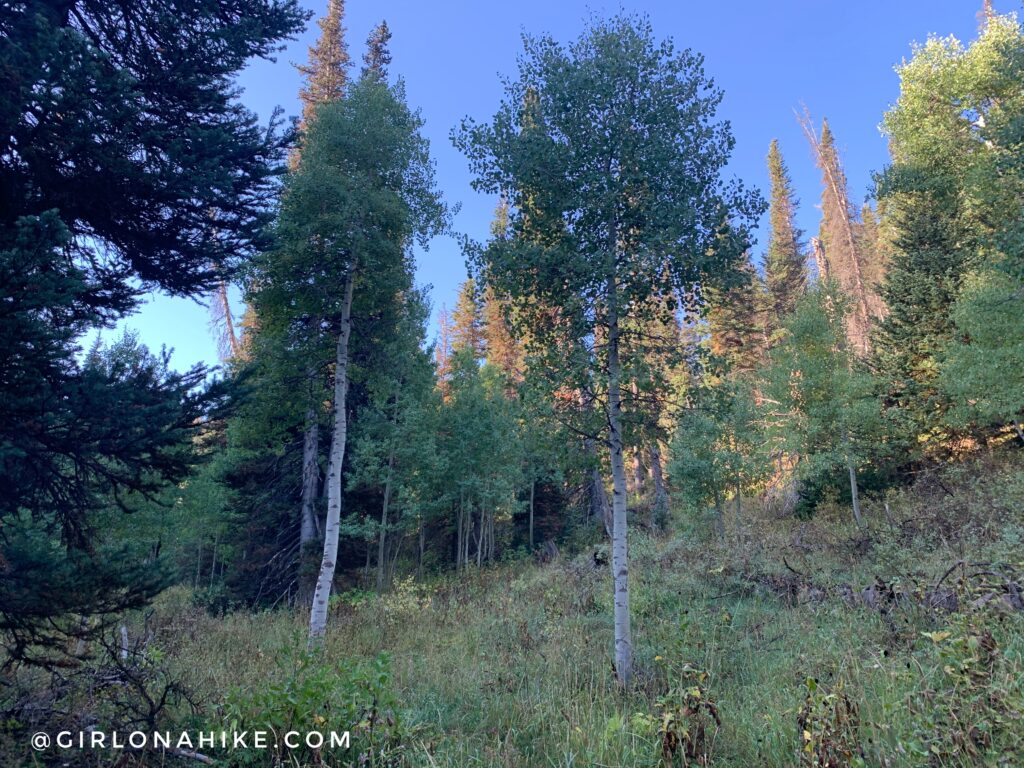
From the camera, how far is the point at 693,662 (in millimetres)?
6094

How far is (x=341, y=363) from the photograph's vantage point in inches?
401

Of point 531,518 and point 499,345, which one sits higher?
point 499,345

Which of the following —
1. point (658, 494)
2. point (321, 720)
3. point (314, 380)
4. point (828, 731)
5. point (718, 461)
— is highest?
point (314, 380)

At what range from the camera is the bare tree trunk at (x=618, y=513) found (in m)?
5.98

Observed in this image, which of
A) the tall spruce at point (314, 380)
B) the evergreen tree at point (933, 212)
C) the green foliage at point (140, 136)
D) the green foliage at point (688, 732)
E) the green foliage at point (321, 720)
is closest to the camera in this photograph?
the green foliage at point (688, 732)

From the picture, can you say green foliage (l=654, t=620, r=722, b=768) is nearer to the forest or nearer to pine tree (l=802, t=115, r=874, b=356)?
the forest

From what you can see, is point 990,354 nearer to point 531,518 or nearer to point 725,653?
point 725,653

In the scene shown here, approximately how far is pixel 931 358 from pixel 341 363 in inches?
771

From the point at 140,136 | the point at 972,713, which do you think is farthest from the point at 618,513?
the point at 140,136

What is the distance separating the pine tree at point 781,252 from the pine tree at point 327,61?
2568 centimetres

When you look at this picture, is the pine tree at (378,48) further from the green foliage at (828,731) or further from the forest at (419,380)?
the green foliage at (828,731)

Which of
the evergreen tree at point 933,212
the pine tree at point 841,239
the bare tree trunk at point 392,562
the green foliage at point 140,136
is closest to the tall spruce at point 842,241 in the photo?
the pine tree at point 841,239

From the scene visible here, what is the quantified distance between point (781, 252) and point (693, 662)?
3494cm

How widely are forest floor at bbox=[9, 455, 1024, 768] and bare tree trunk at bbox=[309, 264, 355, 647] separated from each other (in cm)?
70
